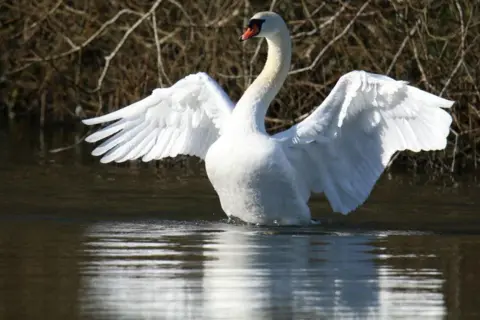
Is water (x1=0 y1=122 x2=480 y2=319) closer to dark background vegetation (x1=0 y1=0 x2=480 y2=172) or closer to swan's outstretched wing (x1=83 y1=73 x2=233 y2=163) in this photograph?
swan's outstretched wing (x1=83 y1=73 x2=233 y2=163)

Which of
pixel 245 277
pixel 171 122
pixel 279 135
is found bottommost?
pixel 245 277

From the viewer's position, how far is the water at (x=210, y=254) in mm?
6199

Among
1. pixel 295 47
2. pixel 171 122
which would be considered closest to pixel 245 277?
pixel 171 122

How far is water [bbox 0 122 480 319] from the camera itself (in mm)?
6199

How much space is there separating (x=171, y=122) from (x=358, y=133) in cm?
141

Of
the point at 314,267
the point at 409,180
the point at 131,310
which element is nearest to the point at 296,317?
the point at 131,310

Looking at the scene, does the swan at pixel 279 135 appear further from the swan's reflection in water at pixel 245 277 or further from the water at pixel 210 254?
the swan's reflection in water at pixel 245 277

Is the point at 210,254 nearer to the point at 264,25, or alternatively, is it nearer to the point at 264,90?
the point at 264,90

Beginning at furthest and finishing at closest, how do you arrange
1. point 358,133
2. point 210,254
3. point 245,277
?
point 358,133 < point 210,254 < point 245,277

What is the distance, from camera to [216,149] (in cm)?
899

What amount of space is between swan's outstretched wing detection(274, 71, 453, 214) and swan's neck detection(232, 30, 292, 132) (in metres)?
0.22

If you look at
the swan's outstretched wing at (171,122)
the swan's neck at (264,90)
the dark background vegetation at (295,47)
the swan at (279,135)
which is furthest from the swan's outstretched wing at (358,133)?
the dark background vegetation at (295,47)

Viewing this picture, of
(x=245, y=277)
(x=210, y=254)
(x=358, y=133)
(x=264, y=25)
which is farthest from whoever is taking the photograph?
(x=264, y=25)

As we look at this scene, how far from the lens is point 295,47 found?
44.9ft
